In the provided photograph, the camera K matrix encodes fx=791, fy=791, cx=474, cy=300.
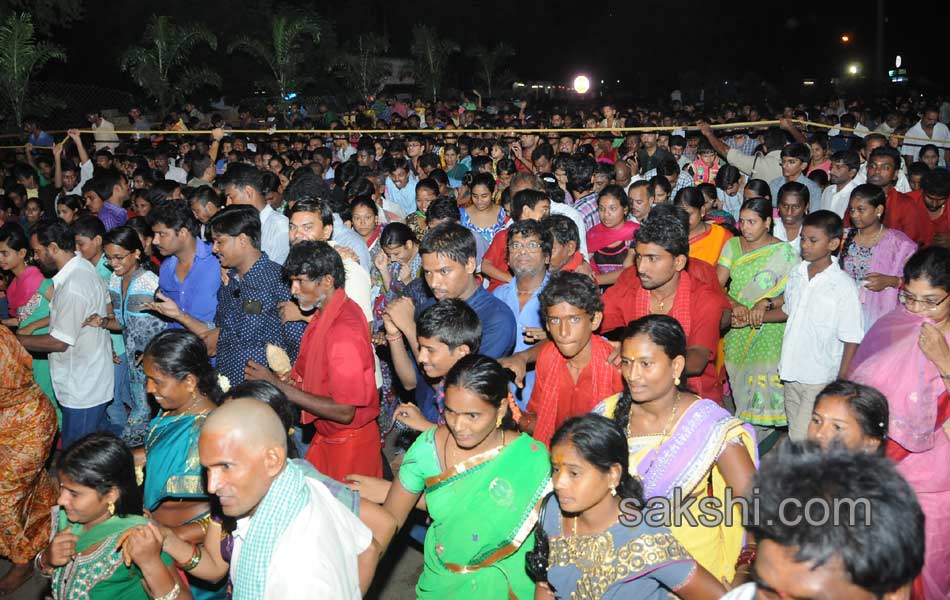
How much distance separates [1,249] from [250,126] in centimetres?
1150

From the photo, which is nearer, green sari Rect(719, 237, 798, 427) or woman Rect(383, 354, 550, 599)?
woman Rect(383, 354, 550, 599)

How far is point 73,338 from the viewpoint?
5.11 meters

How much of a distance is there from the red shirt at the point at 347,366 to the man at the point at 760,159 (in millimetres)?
5704

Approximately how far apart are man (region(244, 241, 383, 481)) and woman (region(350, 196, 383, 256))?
87.5 inches

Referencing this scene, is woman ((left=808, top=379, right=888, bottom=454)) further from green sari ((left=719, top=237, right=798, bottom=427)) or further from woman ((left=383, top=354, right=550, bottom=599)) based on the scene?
green sari ((left=719, top=237, right=798, bottom=427))

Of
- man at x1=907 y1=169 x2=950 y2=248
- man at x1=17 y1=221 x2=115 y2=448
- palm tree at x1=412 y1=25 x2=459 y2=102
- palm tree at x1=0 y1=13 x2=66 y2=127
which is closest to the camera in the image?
man at x1=17 y1=221 x2=115 y2=448

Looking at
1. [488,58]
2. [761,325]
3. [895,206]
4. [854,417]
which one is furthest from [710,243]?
[488,58]

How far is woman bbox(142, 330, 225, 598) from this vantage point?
3182mm

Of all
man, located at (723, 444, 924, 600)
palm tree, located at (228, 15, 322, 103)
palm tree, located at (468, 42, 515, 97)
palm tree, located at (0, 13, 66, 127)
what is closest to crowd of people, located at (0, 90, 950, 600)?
man, located at (723, 444, 924, 600)

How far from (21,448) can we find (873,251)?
550 cm

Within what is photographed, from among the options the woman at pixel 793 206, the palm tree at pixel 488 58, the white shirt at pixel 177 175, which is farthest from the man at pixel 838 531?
the palm tree at pixel 488 58

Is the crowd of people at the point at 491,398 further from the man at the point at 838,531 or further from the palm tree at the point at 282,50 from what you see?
the palm tree at the point at 282,50

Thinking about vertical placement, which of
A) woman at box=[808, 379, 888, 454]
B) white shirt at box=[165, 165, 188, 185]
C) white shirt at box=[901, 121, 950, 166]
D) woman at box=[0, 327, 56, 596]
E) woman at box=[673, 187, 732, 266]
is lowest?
woman at box=[0, 327, 56, 596]

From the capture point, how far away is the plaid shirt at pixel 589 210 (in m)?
6.73
